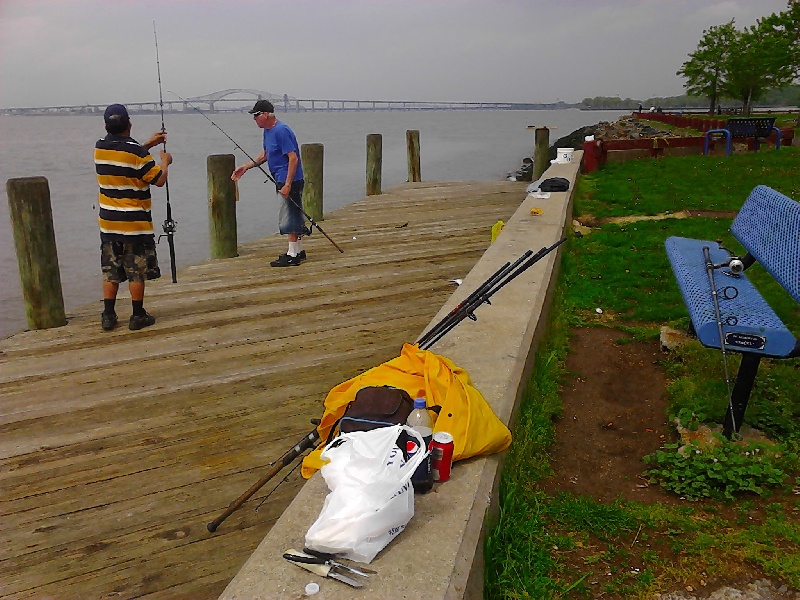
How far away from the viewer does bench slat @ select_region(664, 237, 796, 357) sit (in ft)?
10.3

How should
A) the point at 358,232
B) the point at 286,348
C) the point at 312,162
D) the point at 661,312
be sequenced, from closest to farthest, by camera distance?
the point at 286,348, the point at 661,312, the point at 358,232, the point at 312,162

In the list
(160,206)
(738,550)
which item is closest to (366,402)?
(738,550)

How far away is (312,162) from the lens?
34.3 feet

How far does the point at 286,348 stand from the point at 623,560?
3.07m

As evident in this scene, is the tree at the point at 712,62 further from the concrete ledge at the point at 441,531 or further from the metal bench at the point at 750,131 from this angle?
the concrete ledge at the point at 441,531

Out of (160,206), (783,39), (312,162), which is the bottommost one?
(160,206)

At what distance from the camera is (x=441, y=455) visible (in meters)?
2.44

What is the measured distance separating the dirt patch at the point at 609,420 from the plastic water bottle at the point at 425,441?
1.03 meters

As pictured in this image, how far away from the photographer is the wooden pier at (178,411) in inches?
111

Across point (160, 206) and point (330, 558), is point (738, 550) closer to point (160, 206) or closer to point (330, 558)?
point (330, 558)

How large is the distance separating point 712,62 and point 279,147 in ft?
173

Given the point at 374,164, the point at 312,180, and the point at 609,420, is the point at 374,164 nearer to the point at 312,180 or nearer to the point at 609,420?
the point at 312,180

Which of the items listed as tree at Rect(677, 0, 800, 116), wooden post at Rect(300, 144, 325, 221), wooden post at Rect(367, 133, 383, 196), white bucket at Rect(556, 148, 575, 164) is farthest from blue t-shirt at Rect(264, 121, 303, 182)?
tree at Rect(677, 0, 800, 116)

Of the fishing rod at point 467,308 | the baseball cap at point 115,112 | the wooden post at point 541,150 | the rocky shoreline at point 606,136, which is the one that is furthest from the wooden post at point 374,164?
the rocky shoreline at point 606,136
